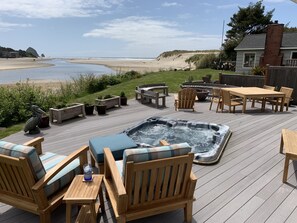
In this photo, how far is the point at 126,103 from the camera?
356 inches

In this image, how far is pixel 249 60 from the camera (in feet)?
70.5

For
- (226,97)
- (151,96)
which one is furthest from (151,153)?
(151,96)

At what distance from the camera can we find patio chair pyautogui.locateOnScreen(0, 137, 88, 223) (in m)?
2.13

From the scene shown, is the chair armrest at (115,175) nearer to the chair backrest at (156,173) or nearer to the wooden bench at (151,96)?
the chair backrest at (156,173)

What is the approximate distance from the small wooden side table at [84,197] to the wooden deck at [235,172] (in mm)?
312

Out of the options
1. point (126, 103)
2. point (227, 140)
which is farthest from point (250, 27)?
point (227, 140)

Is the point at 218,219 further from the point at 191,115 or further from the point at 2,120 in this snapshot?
the point at 2,120

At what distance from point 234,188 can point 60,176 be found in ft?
7.39

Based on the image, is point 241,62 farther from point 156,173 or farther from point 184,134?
point 156,173

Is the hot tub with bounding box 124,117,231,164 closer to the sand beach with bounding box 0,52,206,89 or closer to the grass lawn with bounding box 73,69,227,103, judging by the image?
the grass lawn with bounding box 73,69,227,103

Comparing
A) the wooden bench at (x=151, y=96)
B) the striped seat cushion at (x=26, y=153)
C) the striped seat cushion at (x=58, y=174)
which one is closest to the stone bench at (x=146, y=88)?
the wooden bench at (x=151, y=96)

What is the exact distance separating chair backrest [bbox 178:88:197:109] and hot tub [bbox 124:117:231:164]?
5.59 ft

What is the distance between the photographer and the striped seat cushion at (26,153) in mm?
2123

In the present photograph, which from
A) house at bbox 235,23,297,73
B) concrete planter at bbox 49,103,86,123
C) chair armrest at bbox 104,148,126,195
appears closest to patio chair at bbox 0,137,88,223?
chair armrest at bbox 104,148,126,195
